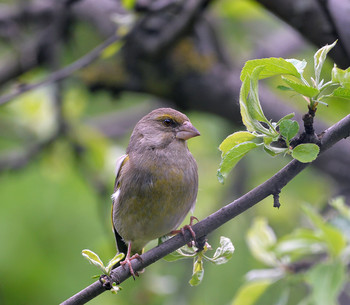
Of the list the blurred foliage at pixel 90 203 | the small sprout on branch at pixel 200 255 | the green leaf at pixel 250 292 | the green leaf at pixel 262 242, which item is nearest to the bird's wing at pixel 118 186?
the blurred foliage at pixel 90 203

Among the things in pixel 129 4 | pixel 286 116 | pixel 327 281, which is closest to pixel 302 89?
pixel 286 116

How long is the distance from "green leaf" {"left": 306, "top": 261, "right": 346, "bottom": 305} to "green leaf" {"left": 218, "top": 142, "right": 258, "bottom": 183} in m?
0.82

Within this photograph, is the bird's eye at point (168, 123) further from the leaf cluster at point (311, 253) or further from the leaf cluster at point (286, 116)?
the leaf cluster at point (286, 116)

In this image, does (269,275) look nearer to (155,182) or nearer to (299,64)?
(155,182)

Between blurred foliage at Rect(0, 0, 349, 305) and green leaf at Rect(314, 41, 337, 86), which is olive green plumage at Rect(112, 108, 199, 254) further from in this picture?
green leaf at Rect(314, 41, 337, 86)

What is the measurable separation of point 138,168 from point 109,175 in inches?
77.7

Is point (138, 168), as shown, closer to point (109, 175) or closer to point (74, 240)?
point (109, 175)

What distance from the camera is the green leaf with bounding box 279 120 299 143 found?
7.24 feet

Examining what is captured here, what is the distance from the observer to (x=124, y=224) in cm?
409

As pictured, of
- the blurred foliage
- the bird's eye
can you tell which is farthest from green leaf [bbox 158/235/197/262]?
the blurred foliage

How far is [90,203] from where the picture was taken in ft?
23.9

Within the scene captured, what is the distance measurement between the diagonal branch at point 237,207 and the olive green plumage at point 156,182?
1.10 meters

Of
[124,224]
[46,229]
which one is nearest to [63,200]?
[46,229]

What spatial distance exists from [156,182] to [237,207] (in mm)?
1549
